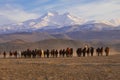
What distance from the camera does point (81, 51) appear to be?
5719 cm

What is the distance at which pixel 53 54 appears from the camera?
5884 centimetres

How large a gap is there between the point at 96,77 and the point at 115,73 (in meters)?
2.54

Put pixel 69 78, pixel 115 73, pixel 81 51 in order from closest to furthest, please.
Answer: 1. pixel 69 78
2. pixel 115 73
3. pixel 81 51

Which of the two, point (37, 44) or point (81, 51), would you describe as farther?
point (37, 44)

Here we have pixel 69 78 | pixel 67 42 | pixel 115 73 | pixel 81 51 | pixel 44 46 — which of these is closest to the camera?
pixel 69 78

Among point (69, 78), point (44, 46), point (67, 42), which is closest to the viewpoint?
point (69, 78)

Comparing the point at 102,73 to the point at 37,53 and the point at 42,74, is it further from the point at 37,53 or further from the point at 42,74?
the point at 37,53

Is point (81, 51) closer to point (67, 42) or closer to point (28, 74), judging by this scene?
point (28, 74)

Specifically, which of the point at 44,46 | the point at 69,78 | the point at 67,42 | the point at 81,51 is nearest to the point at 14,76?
the point at 69,78

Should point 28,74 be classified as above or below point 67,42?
Answer: below

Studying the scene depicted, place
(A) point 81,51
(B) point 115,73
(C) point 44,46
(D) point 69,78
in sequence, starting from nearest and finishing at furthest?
(D) point 69,78 < (B) point 115,73 < (A) point 81,51 < (C) point 44,46

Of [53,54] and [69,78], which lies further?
[53,54]

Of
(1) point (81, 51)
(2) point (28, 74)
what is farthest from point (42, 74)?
(1) point (81, 51)

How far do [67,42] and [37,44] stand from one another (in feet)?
31.0
